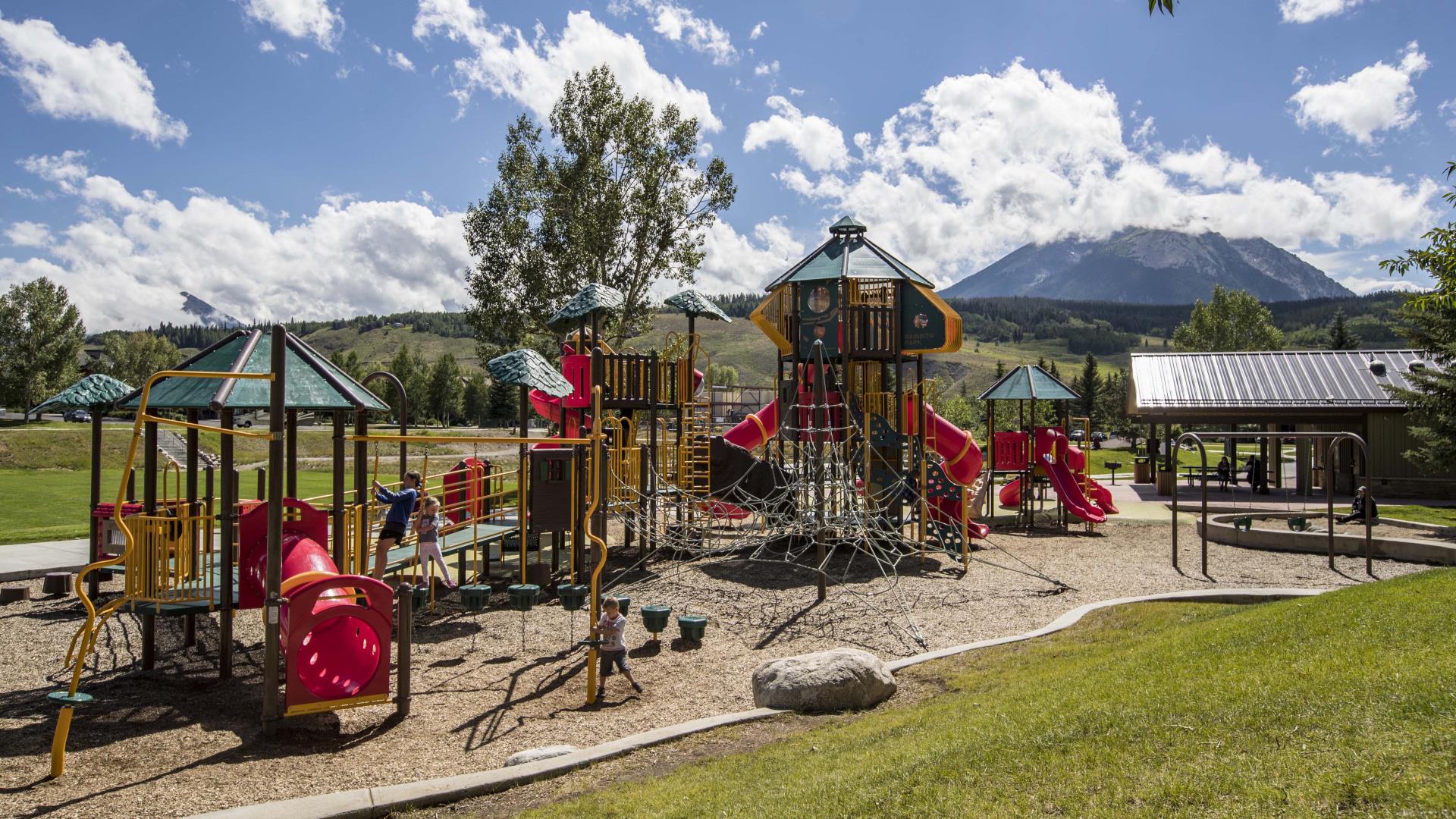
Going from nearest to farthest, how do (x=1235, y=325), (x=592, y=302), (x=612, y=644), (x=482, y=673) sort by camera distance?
(x=612, y=644)
(x=482, y=673)
(x=592, y=302)
(x=1235, y=325)

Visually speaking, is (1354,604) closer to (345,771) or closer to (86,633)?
(345,771)

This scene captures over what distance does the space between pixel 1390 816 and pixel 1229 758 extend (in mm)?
921

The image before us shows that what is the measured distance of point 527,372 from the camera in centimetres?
1391

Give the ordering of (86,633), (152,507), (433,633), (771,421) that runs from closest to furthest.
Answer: (86,633) → (152,507) → (433,633) → (771,421)

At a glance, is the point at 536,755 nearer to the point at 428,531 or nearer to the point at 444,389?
the point at 428,531

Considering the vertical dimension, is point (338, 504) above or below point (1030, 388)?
below

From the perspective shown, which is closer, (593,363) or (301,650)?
(301,650)

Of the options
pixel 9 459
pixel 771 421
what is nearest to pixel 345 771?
pixel 771 421

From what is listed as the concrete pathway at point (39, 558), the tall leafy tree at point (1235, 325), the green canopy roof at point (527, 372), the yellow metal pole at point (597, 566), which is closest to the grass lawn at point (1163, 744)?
the yellow metal pole at point (597, 566)

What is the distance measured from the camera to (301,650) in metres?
8.10

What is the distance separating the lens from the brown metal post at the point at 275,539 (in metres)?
7.90

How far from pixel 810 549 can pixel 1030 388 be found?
9705mm

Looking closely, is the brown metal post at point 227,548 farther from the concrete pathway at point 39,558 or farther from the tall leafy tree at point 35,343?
the tall leafy tree at point 35,343

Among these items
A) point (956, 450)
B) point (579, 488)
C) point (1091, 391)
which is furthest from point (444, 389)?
point (579, 488)
